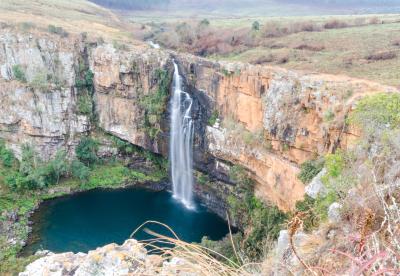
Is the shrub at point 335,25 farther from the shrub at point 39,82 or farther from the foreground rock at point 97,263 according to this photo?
the foreground rock at point 97,263

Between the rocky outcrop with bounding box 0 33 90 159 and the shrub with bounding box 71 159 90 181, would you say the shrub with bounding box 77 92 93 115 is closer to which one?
the rocky outcrop with bounding box 0 33 90 159

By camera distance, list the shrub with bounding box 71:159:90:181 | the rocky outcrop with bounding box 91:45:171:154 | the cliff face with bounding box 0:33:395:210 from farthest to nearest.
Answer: the shrub with bounding box 71:159:90:181, the rocky outcrop with bounding box 91:45:171:154, the cliff face with bounding box 0:33:395:210

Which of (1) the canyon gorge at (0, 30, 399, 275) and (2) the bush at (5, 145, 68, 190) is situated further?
(2) the bush at (5, 145, 68, 190)

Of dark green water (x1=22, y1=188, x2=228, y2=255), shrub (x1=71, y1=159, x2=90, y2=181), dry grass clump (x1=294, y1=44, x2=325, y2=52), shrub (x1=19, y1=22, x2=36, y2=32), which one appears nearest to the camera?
dark green water (x1=22, y1=188, x2=228, y2=255)

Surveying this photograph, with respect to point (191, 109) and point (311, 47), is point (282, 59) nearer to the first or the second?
point (311, 47)

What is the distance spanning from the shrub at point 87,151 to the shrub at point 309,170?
590 inches

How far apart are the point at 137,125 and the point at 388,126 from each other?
16194 mm

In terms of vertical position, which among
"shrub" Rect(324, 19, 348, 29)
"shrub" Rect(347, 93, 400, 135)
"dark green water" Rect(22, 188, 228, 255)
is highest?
"shrub" Rect(324, 19, 348, 29)

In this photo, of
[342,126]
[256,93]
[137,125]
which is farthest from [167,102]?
[342,126]

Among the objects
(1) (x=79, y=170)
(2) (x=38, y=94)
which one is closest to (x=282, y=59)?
(1) (x=79, y=170)

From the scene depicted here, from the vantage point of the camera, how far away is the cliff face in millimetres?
14922

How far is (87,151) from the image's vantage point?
24594mm

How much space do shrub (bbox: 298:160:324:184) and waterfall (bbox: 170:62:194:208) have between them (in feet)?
29.3

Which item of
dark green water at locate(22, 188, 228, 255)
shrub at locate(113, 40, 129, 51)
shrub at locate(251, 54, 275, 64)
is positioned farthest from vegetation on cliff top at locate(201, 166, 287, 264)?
shrub at locate(113, 40, 129, 51)
